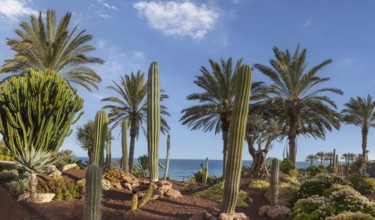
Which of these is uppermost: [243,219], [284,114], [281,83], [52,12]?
[52,12]

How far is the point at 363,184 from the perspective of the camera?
62.8 feet

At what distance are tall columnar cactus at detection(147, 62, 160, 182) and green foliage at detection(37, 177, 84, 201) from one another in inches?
114

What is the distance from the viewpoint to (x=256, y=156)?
68.2 ft

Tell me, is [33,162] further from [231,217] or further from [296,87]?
[296,87]

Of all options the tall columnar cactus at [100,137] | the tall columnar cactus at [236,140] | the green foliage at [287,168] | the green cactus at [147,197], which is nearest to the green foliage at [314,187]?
the tall columnar cactus at [236,140]

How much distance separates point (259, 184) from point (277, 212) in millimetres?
3976

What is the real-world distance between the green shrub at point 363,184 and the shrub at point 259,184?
5.14m

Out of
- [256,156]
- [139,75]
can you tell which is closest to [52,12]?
[139,75]

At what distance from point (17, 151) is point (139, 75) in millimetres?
14149

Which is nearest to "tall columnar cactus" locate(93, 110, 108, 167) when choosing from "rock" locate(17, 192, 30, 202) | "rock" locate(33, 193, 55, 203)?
"rock" locate(33, 193, 55, 203)

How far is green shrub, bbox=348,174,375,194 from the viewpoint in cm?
1899

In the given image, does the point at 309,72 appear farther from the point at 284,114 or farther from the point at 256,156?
the point at 256,156

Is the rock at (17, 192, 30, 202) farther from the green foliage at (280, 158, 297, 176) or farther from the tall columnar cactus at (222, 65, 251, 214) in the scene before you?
the green foliage at (280, 158, 297, 176)

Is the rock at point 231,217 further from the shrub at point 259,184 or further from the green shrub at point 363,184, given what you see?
the green shrub at point 363,184
